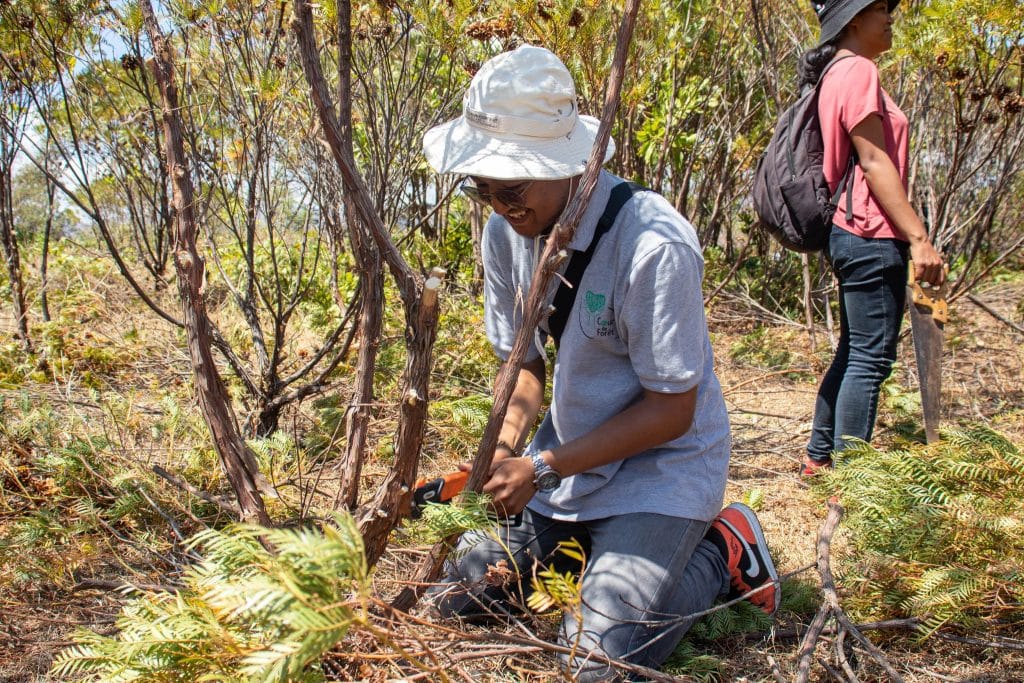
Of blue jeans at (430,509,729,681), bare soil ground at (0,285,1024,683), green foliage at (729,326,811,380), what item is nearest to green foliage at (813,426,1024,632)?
bare soil ground at (0,285,1024,683)

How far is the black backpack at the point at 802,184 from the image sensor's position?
2760mm

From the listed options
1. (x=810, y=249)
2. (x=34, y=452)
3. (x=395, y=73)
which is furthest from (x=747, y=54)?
(x=34, y=452)

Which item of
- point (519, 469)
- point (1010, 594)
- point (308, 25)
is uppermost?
point (308, 25)

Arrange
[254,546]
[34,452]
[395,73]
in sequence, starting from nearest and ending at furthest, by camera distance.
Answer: [254,546] < [34,452] < [395,73]

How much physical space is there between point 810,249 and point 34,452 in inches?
112

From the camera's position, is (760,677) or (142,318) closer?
(760,677)

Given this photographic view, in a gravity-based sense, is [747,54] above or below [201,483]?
above

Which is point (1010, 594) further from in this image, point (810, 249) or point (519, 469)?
point (810, 249)

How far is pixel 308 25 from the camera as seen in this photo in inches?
60.9

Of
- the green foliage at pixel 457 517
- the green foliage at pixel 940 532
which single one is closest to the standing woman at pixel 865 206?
the green foliage at pixel 940 532

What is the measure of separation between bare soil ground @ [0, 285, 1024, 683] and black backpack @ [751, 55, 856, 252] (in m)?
0.77

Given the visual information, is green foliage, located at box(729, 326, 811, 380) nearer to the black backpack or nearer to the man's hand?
the black backpack

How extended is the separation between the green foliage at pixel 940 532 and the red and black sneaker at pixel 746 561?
199 mm

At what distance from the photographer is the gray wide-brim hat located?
2590 millimetres
